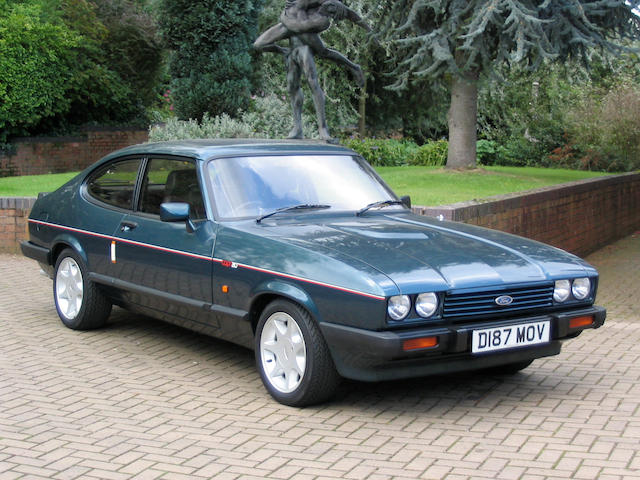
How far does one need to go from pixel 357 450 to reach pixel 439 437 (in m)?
0.52

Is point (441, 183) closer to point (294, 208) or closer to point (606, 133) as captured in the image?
point (606, 133)

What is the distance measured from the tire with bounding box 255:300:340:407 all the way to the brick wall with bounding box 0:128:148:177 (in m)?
19.7

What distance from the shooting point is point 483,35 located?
15.6 meters

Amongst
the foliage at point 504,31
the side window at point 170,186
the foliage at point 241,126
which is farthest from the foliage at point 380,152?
the side window at point 170,186

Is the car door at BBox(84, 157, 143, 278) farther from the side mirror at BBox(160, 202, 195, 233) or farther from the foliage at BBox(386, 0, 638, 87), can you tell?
the foliage at BBox(386, 0, 638, 87)

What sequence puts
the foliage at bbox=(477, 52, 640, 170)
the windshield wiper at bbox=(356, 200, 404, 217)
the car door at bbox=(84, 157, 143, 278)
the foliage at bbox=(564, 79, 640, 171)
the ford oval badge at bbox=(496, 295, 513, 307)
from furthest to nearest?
1. the foliage at bbox=(477, 52, 640, 170)
2. the foliage at bbox=(564, 79, 640, 171)
3. the car door at bbox=(84, 157, 143, 278)
4. the windshield wiper at bbox=(356, 200, 404, 217)
5. the ford oval badge at bbox=(496, 295, 513, 307)

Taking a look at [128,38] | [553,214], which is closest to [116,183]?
[553,214]

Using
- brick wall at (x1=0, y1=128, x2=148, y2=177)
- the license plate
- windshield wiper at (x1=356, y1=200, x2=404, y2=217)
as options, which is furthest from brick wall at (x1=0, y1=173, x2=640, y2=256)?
brick wall at (x1=0, y1=128, x2=148, y2=177)

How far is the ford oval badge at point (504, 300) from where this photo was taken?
5363 millimetres

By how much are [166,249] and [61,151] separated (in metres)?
19.8

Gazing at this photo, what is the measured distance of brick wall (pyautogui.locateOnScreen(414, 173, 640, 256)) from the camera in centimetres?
1064

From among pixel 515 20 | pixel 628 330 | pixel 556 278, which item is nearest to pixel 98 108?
pixel 515 20

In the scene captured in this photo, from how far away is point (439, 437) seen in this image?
16.6ft

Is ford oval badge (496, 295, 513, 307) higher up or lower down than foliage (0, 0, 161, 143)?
lower down
